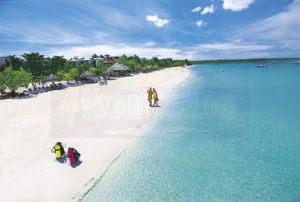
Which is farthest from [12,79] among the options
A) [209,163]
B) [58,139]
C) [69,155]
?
[209,163]

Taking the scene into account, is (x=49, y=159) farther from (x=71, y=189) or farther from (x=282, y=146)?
(x=282, y=146)

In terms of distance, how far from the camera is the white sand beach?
771 centimetres

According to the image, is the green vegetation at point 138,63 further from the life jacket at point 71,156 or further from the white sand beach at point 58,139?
the life jacket at point 71,156

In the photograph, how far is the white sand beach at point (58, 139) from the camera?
7.71 m

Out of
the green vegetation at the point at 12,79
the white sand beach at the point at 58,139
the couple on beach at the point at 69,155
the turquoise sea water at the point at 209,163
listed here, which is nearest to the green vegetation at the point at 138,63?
the green vegetation at the point at 12,79

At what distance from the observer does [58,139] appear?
12.0m

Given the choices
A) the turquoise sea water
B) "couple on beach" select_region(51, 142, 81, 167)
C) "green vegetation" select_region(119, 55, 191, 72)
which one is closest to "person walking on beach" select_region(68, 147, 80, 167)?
"couple on beach" select_region(51, 142, 81, 167)

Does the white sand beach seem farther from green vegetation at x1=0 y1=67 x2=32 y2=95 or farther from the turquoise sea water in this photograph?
green vegetation at x1=0 y1=67 x2=32 y2=95

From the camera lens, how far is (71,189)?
7.61 m

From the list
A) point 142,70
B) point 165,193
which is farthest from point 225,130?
point 142,70

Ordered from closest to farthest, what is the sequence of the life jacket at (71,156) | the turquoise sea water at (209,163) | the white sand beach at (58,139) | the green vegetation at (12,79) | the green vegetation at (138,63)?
1. the turquoise sea water at (209,163)
2. the white sand beach at (58,139)
3. the life jacket at (71,156)
4. the green vegetation at (12,79)
5. the green vegetation at (138,63)

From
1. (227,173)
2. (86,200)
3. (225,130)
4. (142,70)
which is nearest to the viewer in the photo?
(86,200)

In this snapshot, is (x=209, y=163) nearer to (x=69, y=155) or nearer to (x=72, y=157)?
(x=72, y=157)

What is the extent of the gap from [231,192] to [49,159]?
7.82 m
